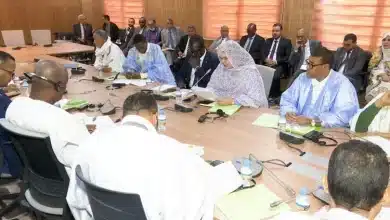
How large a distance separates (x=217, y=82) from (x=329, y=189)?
2.57 metres

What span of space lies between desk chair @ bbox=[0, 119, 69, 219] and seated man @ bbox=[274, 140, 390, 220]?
1259mm

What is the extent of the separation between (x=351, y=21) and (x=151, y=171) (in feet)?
18.2

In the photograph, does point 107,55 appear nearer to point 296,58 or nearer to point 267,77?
point 267,77

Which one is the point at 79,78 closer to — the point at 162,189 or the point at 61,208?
the point at 61,208

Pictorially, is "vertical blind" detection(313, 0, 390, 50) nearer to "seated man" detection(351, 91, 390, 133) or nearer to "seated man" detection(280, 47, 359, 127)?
"seated man" detection(280, 47, 359, 127)

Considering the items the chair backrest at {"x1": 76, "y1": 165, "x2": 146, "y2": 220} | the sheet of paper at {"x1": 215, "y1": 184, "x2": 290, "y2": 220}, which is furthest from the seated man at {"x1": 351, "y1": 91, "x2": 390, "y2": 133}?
the chair backrest at {"x1": 76, "y1": 165, "x2": 146, "y2": 220}

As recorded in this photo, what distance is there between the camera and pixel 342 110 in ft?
8.84

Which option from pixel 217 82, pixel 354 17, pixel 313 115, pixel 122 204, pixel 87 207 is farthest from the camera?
pixel 354 17

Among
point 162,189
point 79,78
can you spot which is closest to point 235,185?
point 162,189

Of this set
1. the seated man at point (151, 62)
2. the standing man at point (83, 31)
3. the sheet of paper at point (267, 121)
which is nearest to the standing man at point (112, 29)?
the standing man at point (83, 31)

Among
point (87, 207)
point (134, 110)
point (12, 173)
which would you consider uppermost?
point (134, 110)

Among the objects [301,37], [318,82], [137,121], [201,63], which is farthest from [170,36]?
[137,121]

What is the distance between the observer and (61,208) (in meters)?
1.94

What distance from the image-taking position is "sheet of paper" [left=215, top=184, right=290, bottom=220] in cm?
148
